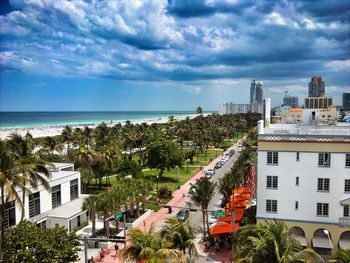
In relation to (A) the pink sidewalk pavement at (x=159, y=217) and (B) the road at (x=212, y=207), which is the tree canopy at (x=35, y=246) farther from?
(B) the road at (x=212, y=207)

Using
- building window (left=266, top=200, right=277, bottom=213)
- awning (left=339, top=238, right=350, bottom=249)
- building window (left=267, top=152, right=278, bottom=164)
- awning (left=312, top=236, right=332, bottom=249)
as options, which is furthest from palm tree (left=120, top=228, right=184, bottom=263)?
awning (left=339, top=238, right=350, bottom=249)

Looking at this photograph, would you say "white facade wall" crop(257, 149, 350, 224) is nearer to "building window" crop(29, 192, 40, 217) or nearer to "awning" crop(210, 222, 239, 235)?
"awning" crop(210, 222, 239, 235)

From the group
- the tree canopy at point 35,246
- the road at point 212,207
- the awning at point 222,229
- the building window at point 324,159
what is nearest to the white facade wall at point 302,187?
the building window at point 324,159

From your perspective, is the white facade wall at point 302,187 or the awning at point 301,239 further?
the white facade wall at point 302,187

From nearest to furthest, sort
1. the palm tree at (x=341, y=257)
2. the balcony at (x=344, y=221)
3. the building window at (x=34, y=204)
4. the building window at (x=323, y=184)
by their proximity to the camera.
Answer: the palm tree at (x=341, y=257) → the balcony at (x=344, y=221) → the building window at (x=323, y=184) → the building window at (x=34, y=204)

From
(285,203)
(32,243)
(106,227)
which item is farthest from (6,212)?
(285,203)

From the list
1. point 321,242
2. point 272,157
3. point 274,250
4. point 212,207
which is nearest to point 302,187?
point 272,157
